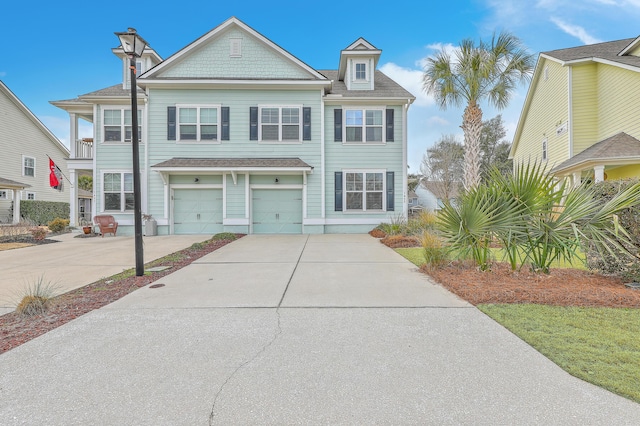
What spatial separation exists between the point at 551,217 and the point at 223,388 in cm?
578

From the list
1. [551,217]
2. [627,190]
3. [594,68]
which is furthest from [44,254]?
[594,68]

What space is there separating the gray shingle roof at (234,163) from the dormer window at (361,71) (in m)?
5.30

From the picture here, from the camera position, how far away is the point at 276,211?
1509cm

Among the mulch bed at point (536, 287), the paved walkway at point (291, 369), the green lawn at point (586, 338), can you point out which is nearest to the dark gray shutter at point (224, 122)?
the paved walkway at point (291, 369)

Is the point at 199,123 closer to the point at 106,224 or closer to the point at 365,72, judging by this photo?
the point at 106,224

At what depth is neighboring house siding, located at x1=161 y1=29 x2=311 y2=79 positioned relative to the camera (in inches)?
574

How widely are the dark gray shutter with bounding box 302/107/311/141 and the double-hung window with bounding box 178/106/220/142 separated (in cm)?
400

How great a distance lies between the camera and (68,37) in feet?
57.6

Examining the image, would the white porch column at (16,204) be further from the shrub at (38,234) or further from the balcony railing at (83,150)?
the shrub at (38,234)

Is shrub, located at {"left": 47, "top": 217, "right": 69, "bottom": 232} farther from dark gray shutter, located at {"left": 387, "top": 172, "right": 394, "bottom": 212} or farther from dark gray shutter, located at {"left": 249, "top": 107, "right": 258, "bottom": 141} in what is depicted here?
dark gray shutter, located at {"left": 387, "top": 172, "right": 394, "bottom": 212}

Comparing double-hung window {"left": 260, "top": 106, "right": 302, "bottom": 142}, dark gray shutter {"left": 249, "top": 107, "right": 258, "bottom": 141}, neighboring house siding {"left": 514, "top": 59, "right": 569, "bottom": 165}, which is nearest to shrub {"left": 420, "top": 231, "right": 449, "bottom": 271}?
neighboring house siding {"left": 514, "top": 59, "right": 569, "bottom": 165}

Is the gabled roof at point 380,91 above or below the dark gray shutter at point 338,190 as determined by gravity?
above

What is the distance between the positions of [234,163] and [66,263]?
749cm

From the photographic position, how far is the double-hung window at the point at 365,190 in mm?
14891
